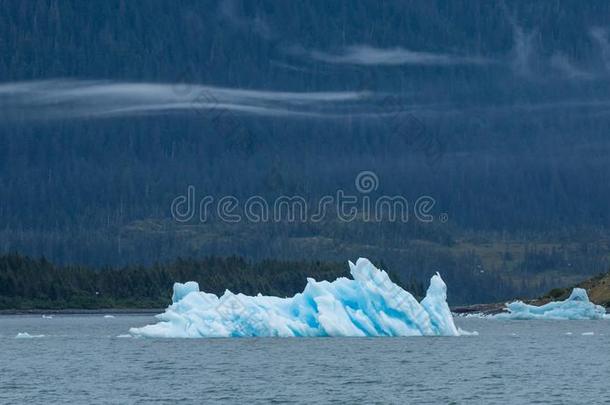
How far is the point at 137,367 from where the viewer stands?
94438mm

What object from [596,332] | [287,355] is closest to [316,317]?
[287,355]

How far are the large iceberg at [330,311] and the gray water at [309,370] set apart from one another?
1893 mm

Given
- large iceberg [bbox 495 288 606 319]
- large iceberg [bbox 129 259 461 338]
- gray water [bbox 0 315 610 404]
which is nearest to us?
gray water [bbox 0 315 610 404]

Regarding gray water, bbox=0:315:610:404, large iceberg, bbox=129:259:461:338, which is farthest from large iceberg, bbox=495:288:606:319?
large iceberg, bbox=129:259:461:338

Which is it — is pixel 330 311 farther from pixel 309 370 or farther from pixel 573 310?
pixel 573 310

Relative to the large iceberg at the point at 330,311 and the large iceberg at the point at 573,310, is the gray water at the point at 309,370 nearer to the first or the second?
the large iceberg at the point at 330,311

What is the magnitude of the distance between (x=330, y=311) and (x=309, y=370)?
1364 cm

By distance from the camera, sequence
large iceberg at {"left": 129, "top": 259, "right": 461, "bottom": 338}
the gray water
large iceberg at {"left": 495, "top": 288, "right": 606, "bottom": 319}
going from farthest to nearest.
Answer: large iceberg at {"left": 495, "top": 288, "right": 606, "bottom": 319} < large iceberg at {"left": 129, "top": 259, "right": 461, "bottom": 338} < the gray water

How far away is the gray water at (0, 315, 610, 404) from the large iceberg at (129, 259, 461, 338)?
1.89m

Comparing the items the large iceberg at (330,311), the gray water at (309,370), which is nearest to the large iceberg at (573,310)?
the gray water at (309,370)

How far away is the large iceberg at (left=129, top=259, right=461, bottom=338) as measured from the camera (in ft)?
334

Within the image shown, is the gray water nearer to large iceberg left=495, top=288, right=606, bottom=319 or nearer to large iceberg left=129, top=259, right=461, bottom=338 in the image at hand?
large iceberg left=129, top=259, right=461, bottom=338

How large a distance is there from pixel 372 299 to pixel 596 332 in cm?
5154

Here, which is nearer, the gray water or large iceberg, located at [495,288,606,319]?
the gray water
